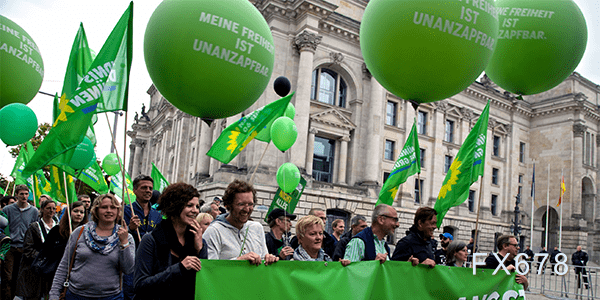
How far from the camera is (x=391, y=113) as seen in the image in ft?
109

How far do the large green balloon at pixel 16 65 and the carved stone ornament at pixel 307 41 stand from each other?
66.0 ft

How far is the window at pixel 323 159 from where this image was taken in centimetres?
2842

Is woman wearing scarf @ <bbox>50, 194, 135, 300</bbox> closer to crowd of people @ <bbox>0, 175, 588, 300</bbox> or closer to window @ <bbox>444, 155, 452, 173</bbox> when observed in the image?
crowd of people @ <bbox>0, 175, 588, 300</bbox>

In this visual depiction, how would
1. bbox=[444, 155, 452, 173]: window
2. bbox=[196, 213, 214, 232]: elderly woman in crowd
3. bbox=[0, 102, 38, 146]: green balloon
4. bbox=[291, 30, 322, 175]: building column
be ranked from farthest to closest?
bbox=[444, 155, 452, 173]: window, bbox=[291, 30, 322, 175]: building column, bbox=[0, 102, 38, 146]: green balloon, bbox=[196, 213, 214, 232]: elderly woman in crowd

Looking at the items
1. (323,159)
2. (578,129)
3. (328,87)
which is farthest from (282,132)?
(578,129)

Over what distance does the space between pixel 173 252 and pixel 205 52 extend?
1882mm

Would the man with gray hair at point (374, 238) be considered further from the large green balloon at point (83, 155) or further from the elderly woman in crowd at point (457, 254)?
the large green balloon at point (83, 155)

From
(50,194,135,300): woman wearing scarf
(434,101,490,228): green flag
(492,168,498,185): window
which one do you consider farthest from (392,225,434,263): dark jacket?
(492,168,498,185): window

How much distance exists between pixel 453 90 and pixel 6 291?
711cm

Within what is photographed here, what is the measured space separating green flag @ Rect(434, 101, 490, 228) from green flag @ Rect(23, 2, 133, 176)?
4.39m

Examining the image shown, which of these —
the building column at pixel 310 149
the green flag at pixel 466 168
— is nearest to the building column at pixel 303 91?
the building column at pixel 310 149

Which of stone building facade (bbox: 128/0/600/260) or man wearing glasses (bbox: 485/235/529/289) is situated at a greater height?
stone building facade (bbox: 128/0/600/260)

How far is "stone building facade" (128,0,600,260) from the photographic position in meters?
26.0

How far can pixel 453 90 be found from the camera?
180 inches
